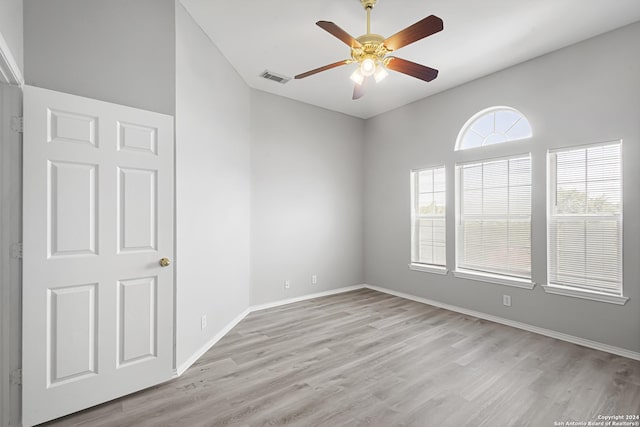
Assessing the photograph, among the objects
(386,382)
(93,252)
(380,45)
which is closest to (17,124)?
(93,252)

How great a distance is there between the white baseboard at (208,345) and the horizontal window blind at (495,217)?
3129 millimetres

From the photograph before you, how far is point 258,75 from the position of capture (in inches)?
157

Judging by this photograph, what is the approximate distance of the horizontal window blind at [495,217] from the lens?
12.1ft

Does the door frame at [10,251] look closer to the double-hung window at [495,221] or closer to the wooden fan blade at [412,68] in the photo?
the wooden fan blade at [412,68]

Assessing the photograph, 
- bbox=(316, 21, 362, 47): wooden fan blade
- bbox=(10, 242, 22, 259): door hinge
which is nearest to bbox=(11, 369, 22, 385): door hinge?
bbox=(10, 242, 22, 259): door hinge

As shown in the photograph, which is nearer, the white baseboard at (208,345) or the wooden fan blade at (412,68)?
the wooden fan blade at (412,68)

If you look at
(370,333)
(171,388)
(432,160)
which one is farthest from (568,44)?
(171,388)

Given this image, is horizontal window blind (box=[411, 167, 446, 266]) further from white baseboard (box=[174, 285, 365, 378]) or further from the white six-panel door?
the white six-panel door

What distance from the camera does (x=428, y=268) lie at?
4637mm

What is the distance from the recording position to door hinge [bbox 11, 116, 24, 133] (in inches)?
73.7

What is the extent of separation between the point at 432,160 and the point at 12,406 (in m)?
4.97

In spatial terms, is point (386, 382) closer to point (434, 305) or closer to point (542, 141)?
point (434, 305)

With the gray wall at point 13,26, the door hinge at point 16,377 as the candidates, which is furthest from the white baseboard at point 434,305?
the gray wall at point 13,26

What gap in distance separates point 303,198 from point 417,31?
3115 mm
